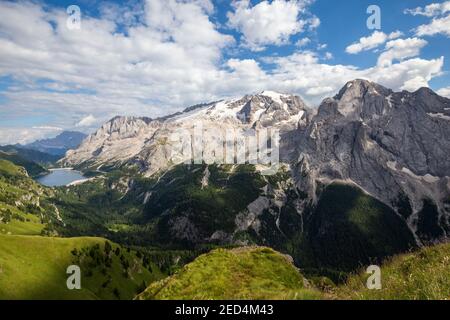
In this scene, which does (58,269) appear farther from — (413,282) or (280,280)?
(413,282)

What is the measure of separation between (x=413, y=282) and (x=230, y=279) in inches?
359

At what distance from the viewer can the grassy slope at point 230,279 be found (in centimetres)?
1622

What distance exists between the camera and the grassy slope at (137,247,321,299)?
1622 cm

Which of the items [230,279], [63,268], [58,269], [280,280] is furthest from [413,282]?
[63,268]

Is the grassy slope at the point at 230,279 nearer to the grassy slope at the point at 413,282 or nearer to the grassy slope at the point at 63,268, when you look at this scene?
the grassy slope at the point at 413,282

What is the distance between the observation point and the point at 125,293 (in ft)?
504

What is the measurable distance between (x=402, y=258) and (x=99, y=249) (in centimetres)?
16894

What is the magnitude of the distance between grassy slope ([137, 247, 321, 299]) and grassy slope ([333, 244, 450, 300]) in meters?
→ 2.97

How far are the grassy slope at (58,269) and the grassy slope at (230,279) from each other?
11444 cm

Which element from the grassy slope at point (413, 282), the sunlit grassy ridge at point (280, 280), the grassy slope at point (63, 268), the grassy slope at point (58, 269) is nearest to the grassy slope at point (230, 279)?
the sunlit grassy ridge at point (280, 280)

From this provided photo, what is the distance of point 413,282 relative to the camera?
1271 cm

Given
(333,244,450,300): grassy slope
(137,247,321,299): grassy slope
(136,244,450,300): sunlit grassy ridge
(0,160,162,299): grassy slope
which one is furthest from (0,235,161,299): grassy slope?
(333,244,450,300): grassy slope
